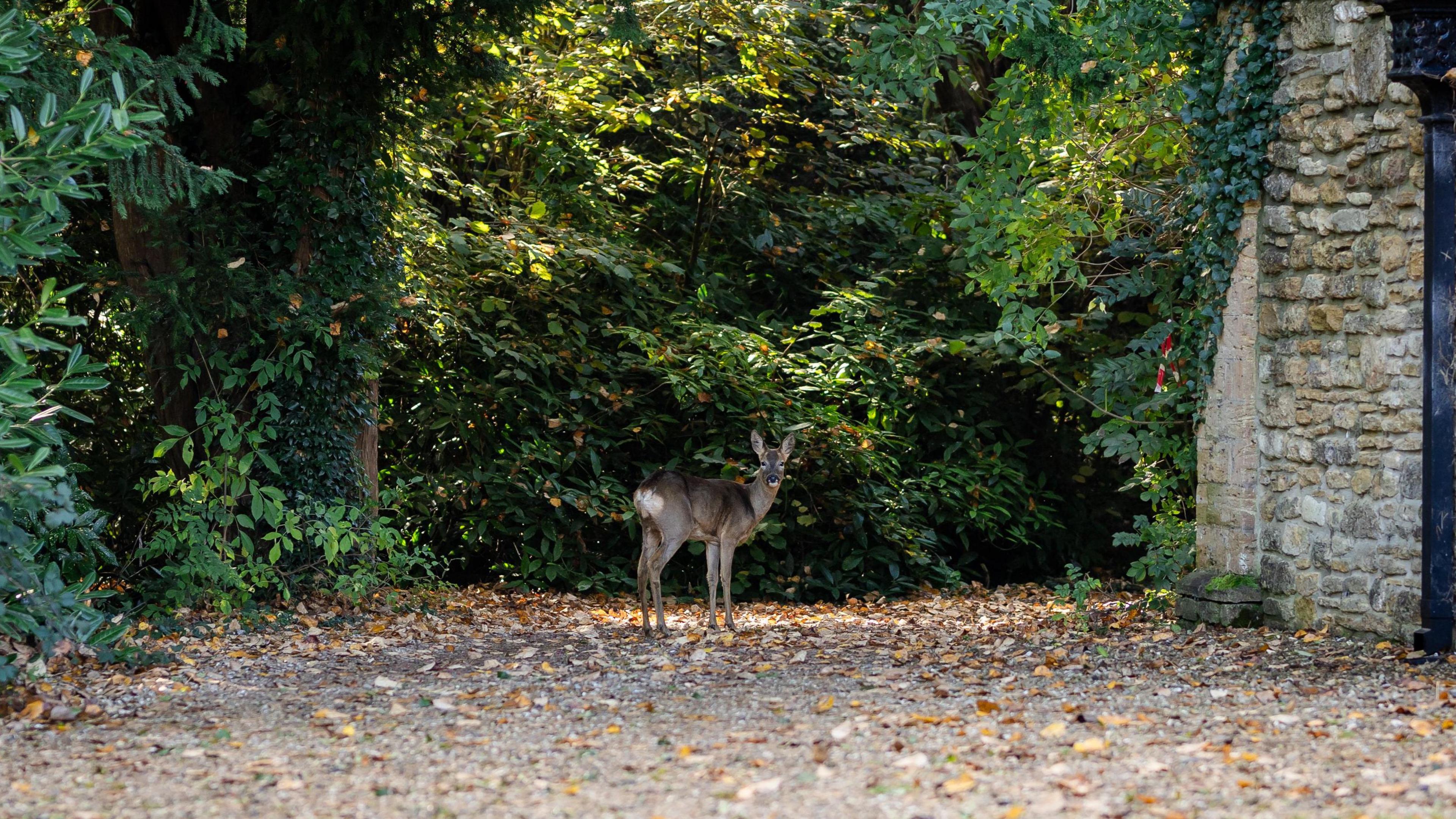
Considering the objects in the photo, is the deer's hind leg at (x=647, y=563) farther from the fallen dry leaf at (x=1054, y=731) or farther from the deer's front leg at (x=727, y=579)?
the fallen dry leaf at (x=1054, y=731)

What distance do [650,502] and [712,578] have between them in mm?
793

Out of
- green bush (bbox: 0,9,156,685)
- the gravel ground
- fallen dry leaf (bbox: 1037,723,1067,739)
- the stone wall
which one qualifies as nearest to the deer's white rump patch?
the gravel ground

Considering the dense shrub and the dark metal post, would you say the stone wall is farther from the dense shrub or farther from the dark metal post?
the dense shrub

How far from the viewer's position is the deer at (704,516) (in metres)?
9.24

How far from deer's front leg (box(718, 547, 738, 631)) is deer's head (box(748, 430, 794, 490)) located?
1.83 feet

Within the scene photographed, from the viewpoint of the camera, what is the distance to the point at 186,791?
4.82 metres

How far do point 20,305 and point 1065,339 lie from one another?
887 cm

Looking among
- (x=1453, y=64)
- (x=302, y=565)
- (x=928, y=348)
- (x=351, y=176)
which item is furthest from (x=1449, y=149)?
(x=302, y=565)

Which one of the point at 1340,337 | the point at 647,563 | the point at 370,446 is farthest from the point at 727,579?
the point at 1340,337

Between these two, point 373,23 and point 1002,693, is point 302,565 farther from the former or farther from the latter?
point 1002,693

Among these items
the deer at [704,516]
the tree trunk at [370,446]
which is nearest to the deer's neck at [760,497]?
the deer at [704,516]

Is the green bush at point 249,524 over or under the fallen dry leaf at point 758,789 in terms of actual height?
over

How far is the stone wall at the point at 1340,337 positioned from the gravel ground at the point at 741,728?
0.45 meters

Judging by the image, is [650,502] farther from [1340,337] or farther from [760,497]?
[1340,337]
